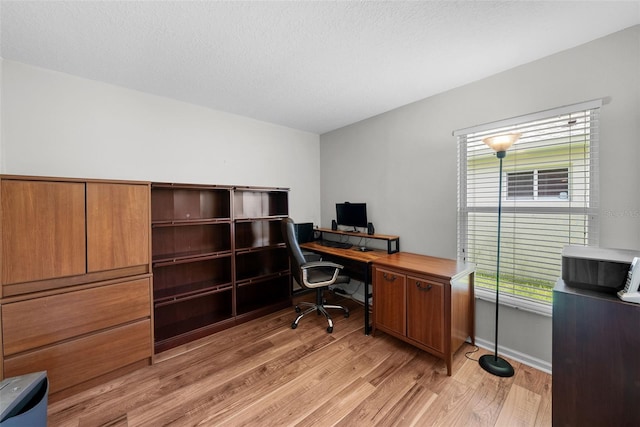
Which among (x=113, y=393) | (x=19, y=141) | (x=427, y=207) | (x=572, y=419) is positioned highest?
(x=19, y=141)

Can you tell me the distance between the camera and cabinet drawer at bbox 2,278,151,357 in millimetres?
1550

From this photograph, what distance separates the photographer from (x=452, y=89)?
2414mm

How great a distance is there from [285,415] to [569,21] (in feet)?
10.2

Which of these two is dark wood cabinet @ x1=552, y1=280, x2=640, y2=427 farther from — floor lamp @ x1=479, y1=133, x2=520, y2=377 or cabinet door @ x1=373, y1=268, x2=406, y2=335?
cabinet door @ x1=373, y1=268, x2=406, y2=335

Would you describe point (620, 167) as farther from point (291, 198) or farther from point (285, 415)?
point (291, 198)

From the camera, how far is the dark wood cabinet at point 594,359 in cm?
109

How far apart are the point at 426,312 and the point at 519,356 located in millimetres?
905

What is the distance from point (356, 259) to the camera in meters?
2.57

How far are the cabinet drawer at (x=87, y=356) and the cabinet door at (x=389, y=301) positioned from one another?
207 cm

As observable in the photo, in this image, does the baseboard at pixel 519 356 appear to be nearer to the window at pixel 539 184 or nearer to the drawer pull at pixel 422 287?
the drawer pull at pixel 422 287

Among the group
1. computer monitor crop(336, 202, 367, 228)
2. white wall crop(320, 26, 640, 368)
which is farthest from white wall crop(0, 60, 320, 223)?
white wall crop(320, 26, 640, 368)

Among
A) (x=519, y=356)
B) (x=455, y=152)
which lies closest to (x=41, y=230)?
(x=455, y=152)

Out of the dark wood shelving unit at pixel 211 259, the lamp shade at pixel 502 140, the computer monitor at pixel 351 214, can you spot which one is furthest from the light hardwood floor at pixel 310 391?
the lamp shade at pixel 502 140

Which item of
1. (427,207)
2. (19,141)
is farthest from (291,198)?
(19,141)
